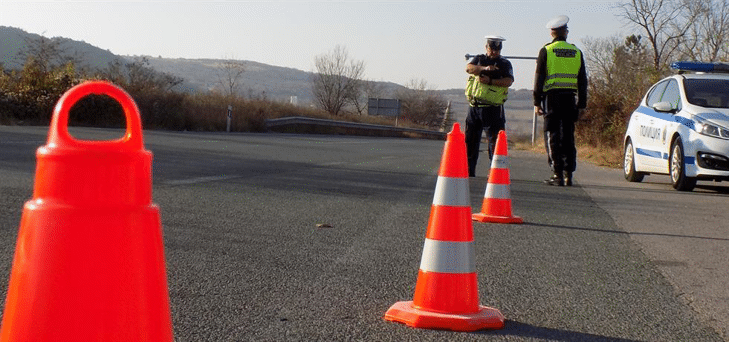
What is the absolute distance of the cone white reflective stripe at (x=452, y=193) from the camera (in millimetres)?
4461

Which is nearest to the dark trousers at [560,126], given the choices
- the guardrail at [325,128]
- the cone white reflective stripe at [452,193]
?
the cone white reflective stripe at [452,193]

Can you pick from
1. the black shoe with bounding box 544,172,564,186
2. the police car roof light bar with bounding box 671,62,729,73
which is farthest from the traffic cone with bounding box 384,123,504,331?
the police car roof light bar with bounding box 671,62,729,73

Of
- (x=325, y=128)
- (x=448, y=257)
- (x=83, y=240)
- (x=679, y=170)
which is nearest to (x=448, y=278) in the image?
(x=448, y=257)

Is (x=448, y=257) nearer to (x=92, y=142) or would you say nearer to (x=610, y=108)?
(x=92, y=142)

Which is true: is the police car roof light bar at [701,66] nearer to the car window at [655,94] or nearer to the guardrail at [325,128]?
the car window at [655,94]

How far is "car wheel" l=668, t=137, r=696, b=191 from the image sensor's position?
12.0 metres

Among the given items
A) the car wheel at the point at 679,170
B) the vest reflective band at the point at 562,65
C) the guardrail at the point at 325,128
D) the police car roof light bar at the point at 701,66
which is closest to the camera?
the car wheel at the point at 679,170

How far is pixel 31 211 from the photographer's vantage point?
197 centimetres

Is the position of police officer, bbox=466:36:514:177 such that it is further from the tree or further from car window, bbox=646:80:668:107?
the tree

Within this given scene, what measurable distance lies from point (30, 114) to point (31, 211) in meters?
30.4

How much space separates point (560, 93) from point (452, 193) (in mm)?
8219

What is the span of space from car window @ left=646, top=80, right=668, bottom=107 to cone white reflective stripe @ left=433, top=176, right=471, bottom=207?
986 centimetres

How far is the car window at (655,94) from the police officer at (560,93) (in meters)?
1.87

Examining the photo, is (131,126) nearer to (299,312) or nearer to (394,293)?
(299,312)
